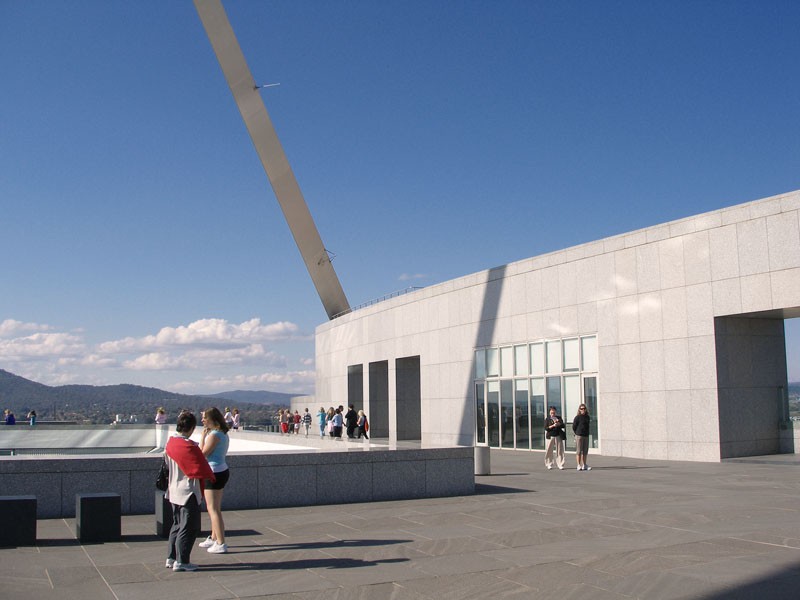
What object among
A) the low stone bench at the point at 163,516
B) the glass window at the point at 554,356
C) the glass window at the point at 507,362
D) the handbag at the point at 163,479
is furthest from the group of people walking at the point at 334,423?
the handbag at the point at 163,479

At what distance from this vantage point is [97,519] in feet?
34.4

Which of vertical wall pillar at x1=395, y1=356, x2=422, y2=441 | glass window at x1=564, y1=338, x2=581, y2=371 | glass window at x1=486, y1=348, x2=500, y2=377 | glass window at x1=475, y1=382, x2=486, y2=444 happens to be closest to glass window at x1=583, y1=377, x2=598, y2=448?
glass window at x1=564, y1=338, x2=581, y2=371

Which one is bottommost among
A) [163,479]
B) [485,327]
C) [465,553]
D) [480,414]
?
[465,553]

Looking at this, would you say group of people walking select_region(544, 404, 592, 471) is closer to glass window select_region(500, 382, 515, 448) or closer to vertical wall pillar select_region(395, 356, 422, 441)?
glass window select_region(500, 382, 515, 448)

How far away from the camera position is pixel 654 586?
8008 millimetres

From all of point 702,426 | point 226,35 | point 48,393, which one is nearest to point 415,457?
point 702,426

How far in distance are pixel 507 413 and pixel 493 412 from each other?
38.5 inches

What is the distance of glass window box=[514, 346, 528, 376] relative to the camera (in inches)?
1182

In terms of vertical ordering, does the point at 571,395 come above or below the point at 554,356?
below

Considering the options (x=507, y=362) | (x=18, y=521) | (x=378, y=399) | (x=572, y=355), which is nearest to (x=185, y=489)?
(x=18, y=521)

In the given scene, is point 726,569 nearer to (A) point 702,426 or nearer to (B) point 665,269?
(A) point 702,426

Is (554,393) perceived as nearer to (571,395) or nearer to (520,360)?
(571,395)

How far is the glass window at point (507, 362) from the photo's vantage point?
30.9 m

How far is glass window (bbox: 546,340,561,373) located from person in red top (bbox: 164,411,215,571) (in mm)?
20719
